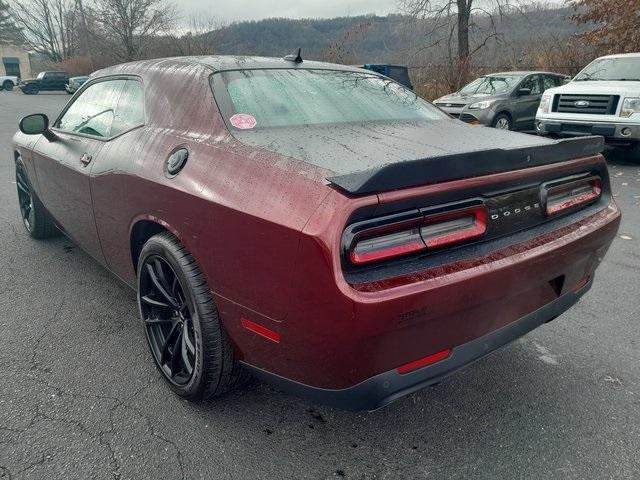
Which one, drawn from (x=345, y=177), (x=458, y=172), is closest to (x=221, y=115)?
(x=345, y=177)

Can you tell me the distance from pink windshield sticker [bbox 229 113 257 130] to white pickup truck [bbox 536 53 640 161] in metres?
7.58

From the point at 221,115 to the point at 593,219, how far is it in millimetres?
1758

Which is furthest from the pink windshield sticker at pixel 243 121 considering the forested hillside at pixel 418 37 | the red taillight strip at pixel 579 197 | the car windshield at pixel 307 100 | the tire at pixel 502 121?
the forested hillside at pixel 418 37

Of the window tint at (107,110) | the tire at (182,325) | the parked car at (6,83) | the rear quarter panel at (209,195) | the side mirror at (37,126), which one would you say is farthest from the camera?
the parked car at (6,83)

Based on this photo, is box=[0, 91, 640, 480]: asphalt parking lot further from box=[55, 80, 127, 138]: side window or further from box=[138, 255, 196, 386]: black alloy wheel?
box=[55, 80, 127, 138]: side window

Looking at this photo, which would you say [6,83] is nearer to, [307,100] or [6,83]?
[6,83]

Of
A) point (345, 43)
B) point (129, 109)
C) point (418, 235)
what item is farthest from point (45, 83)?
point (418, 235)

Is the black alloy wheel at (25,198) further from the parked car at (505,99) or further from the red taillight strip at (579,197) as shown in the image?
the parked car at (505,99)

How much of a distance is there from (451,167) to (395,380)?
0.74 metres

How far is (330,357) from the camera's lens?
1556 millimetres

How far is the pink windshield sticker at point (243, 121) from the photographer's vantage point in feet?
6.99

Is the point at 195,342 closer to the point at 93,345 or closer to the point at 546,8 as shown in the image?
the point at 93,345

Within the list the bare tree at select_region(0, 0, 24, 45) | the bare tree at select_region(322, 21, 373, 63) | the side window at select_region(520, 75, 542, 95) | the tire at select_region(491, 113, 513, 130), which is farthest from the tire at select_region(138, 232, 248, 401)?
the bare tree at select_region(0, 0, 24, 45)

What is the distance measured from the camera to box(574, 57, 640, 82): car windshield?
8594mm
